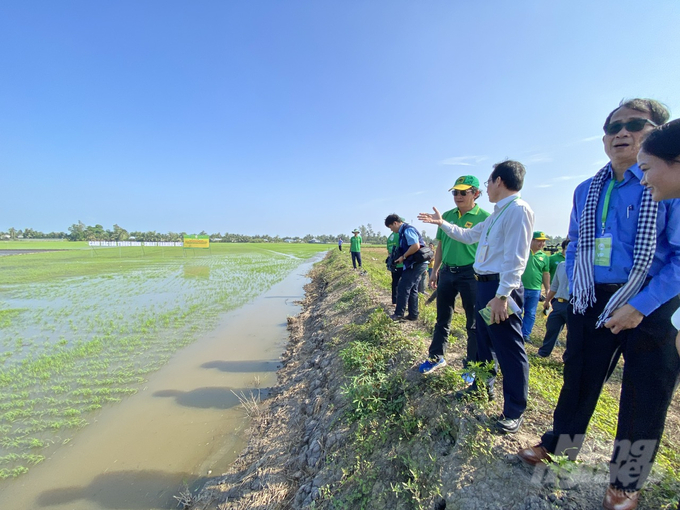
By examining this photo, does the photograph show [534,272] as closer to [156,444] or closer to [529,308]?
[529,308]

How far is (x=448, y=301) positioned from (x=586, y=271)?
148 centimetres

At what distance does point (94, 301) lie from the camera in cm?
1015

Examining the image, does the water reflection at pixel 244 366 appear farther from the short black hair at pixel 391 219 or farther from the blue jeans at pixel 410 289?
the short black hair at pixel 391 219

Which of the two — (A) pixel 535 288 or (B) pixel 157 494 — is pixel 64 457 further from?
(A) pixel 535 288

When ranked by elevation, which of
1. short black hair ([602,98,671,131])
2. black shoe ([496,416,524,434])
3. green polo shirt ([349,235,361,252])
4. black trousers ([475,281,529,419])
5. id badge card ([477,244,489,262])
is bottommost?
black shoe ([496,416,524,434])

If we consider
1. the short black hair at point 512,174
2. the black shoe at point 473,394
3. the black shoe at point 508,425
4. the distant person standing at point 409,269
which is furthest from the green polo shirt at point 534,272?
the black shoe at point 508,425

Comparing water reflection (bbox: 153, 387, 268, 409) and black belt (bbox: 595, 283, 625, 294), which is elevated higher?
black belt (bbox: 595, 283, 625, 294)

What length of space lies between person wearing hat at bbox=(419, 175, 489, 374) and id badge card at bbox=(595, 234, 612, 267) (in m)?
1.26

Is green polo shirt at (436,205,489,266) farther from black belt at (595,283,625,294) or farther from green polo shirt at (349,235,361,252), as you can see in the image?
green polo shirt at (349,235,361,252)

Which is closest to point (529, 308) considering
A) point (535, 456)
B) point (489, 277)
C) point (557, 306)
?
point (557, 306)

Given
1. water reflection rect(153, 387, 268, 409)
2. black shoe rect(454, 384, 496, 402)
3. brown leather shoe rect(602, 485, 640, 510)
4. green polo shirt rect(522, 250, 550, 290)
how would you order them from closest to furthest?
brown leather shoe rect(602, 485, 640, 510)
black shoe rect(454, 384, 496, 402)
water reflection rect(153, 387, 268, 409)
green polo shirt rect(522, 250, 550, 290)

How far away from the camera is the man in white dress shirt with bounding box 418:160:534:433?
1.90 m

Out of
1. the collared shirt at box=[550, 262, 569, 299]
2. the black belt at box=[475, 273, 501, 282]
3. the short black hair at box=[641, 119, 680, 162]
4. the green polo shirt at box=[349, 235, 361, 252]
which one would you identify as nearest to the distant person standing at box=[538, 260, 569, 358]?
the collared shirt at box=[550, 262, 569, 299]

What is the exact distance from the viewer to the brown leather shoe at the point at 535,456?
165cm
